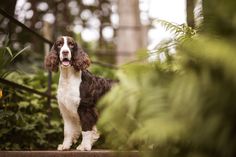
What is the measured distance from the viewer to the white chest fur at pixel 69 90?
5.69m

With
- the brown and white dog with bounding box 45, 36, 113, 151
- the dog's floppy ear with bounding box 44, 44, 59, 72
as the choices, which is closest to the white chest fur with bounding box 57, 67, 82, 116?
the brown and white dog with bounding box 45, 36, 113, 151

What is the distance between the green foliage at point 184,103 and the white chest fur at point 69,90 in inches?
107

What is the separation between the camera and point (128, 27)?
46.1ft

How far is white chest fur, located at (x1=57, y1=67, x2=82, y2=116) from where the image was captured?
5688 millimetres

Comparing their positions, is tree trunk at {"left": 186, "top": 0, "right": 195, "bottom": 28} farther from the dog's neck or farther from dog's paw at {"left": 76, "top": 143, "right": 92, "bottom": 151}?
dog's paw at {"left": 76, "top": 143, "right": 92, "bottom": 151}

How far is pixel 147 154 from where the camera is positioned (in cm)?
306

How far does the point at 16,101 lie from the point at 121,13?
281 inches

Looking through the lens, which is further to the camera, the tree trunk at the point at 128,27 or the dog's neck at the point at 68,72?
the tree trunk at the point at 128,27

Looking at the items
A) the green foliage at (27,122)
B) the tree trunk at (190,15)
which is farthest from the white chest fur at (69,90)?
the tree trunk at (190,15)

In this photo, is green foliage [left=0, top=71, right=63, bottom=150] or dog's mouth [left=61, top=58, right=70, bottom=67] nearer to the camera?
dog's mouth [left=61, top=58, right=70, bottom=67]

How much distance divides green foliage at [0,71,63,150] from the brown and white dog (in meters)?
0.68

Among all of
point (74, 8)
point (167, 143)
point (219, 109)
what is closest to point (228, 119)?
point (219, 109)

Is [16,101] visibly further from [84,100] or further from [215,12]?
[215,12]

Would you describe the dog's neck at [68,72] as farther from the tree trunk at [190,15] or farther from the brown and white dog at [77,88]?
the tree trunk at [190,15]
